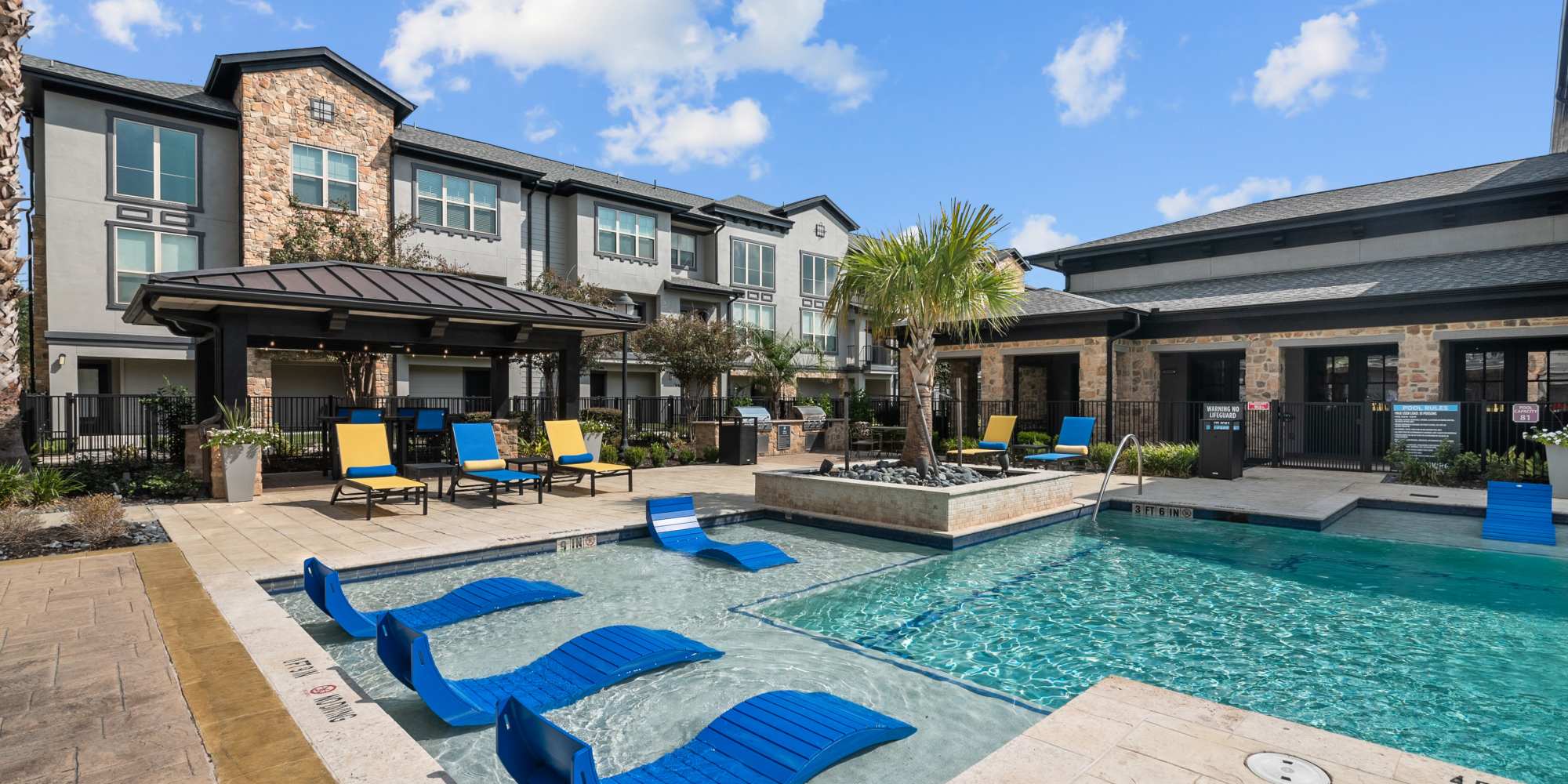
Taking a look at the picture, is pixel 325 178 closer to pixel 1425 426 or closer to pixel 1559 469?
pixel 1425 426

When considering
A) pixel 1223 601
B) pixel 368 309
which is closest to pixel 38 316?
pixel 368 309

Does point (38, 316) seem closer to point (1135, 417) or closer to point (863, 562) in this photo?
point (863, 562)

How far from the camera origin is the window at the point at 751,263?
32.7 m

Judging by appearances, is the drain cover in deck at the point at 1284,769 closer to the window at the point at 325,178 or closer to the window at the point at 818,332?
the window at the point at 325,178

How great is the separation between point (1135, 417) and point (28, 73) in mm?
27871

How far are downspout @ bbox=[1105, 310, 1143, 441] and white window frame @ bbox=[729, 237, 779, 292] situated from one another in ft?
61.3

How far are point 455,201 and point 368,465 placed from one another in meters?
17.7

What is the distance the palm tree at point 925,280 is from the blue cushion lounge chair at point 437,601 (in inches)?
218

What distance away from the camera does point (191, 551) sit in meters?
6.50

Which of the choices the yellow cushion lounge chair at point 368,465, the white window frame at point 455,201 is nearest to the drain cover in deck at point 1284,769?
the yellow cushion lounge chair at point 368,465

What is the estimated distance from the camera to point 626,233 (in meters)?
28.6

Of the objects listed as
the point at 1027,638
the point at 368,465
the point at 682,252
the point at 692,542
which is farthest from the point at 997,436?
the point at 682,252

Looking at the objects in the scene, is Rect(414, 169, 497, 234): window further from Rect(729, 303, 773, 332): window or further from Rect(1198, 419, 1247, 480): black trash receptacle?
Rect(1198, 419, 1247, 480): black trash receptacle

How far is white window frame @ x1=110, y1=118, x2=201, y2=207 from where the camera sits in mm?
19672
